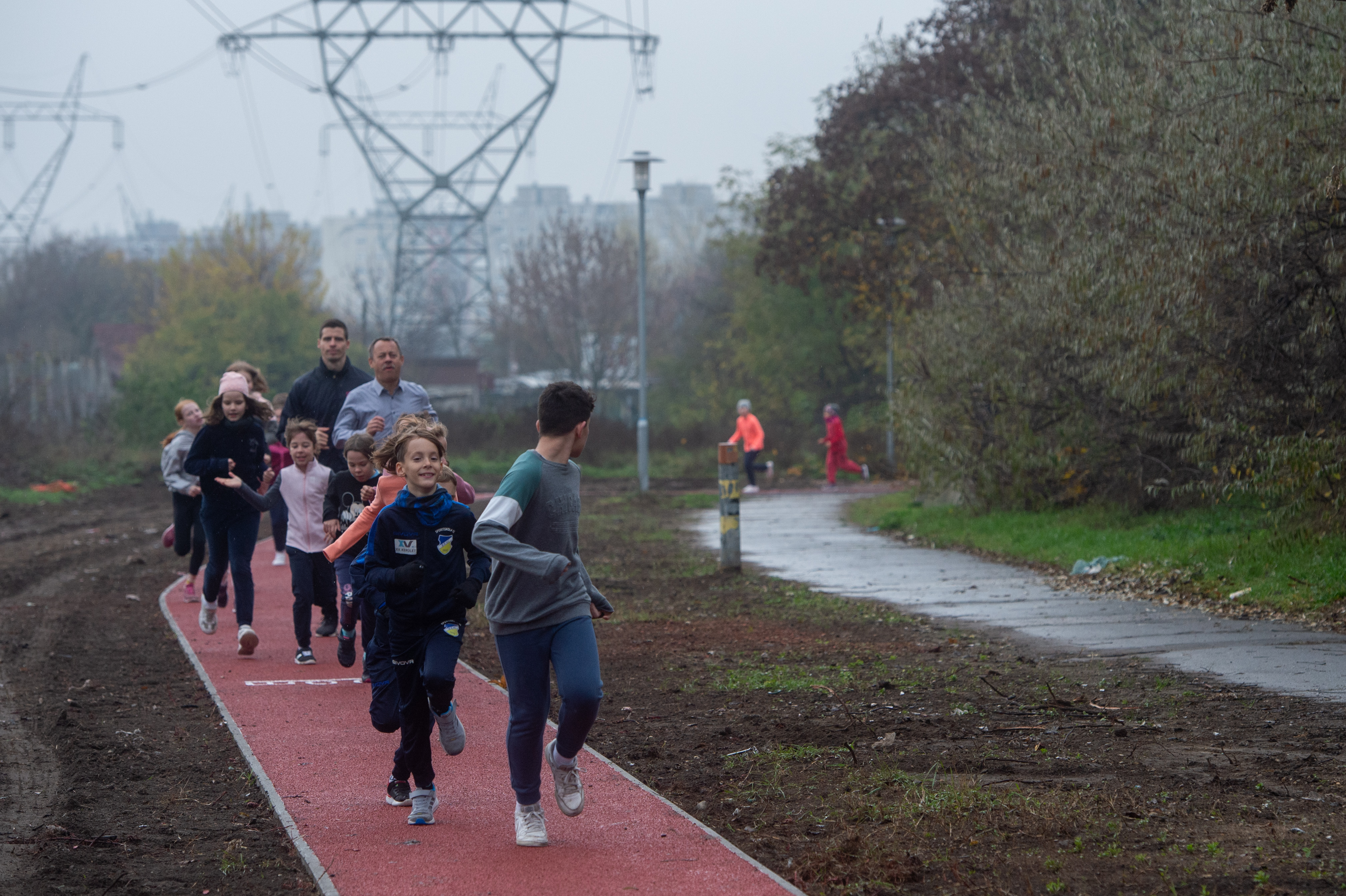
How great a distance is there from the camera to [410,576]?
540 centimetres

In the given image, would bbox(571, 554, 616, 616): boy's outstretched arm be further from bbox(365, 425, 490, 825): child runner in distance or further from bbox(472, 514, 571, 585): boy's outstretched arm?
bbox(365, 425, 490, 825): child runner in distance

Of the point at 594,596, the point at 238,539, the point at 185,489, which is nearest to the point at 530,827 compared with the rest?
the point at 594,596

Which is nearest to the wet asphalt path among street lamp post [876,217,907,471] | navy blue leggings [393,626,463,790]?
navy blue leggings [393,626,463,790]

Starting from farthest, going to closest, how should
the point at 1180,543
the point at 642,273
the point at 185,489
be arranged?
the point at 642,273 → the point at 1180,543 → the point at 185,489

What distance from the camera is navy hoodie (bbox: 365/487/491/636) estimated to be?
18.0ft

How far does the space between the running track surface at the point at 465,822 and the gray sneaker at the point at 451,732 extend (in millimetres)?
246

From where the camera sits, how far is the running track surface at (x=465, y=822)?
186 inches

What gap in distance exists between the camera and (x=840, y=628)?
10992mm

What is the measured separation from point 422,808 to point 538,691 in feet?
2.59

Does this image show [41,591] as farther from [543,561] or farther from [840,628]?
[543,561]

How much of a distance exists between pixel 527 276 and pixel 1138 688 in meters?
47.3

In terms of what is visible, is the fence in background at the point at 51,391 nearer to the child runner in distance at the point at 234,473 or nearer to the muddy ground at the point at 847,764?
the muddy ground at the point at 847,764

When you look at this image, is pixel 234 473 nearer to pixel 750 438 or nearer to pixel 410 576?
pixel 410 576

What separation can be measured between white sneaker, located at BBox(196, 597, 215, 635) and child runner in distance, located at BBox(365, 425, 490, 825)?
5.36 meters
